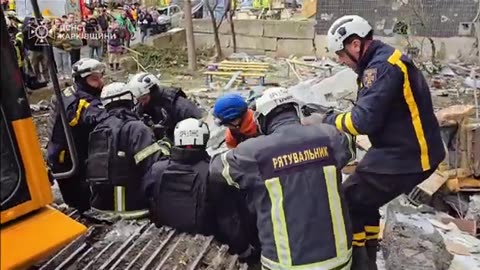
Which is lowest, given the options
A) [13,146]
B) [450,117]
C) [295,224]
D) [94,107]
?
[450,117]

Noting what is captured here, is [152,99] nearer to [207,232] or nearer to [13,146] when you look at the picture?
[207,232]

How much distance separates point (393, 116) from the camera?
4.12 metres

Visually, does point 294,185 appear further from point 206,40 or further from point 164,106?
point 206,40

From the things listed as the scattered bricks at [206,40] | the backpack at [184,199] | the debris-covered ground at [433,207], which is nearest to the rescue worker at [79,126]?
the backpack at [184,199]

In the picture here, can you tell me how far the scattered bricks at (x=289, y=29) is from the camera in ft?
61.9

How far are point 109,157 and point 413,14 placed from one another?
1437 cm

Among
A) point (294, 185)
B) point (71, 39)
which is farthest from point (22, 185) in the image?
point (71, 39)

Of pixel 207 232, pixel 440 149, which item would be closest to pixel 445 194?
pixel 440 149

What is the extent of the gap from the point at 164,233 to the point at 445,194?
13.9 ft

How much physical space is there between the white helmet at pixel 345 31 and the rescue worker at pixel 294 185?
0.86 metres

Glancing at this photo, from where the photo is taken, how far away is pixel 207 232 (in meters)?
4.35

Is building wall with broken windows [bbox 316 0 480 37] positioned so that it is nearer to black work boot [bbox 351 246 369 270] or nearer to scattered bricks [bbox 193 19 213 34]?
scattered bricks [bbox 193 19 213 34]

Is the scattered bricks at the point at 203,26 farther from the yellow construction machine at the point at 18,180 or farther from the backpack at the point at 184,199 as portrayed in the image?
the yellow construction machine at the point at 18,180
